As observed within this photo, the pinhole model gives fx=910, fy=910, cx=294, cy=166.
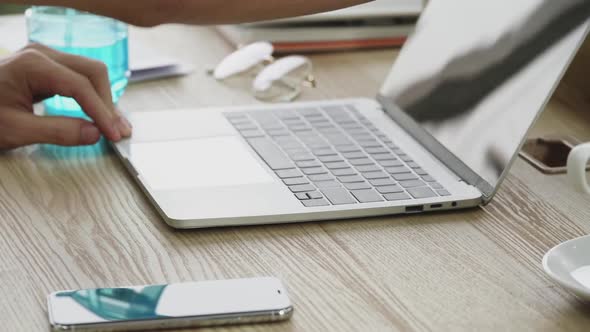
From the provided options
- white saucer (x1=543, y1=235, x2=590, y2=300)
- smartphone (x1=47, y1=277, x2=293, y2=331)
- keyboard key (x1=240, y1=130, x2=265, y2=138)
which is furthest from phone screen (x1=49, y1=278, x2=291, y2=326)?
keyboard key (x1=240, y1=130, x2=265, y2=138)

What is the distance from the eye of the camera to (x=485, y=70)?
41.9 inches

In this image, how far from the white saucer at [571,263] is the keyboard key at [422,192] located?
18 cm

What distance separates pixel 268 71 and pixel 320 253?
51 centimetres

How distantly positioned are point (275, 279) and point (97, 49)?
54cm

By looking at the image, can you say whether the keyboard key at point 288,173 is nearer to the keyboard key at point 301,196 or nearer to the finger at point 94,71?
the keyboard key at point 301,196

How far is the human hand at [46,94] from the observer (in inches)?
41.6

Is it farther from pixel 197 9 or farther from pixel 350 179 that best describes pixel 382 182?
pixel 197 9

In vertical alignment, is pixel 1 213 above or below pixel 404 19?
below

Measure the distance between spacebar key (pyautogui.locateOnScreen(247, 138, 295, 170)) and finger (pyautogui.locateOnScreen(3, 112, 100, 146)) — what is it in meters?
0.19

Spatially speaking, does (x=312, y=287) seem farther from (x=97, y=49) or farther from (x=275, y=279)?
(x=97, y=49)

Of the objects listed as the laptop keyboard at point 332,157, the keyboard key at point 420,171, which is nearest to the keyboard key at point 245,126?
the laptop keyboard at point 332,157

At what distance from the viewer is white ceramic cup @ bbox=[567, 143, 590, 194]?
0.84 m

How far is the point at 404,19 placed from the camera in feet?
5.15

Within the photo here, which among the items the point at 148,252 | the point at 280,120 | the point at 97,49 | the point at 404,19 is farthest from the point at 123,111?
the point at 404,19
